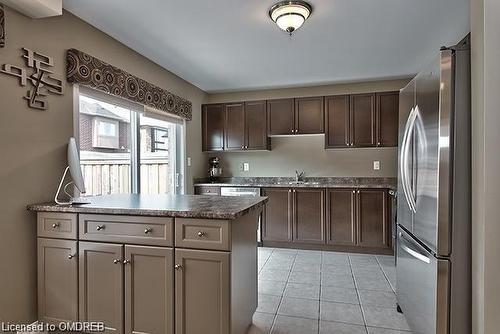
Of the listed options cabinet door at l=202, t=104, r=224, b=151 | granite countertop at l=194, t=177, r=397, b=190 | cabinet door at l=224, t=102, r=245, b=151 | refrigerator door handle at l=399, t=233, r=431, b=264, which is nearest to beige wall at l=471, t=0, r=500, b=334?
refrigerator door handle at l=399, t=233, r=431, b=264

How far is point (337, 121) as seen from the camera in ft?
13.8

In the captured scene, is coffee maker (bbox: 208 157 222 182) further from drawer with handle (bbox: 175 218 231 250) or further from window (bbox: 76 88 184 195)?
drawer with handle (bbox: 175 218 231 250)

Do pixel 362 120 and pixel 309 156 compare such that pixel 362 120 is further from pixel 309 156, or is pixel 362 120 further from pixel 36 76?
pixel 36 76

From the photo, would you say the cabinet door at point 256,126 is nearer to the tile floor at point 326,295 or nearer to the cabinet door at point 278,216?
the cabinet door at point 278,216

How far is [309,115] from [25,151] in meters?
3.41

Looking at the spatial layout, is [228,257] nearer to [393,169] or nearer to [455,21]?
[455,21]

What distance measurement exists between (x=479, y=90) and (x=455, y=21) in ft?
4.57

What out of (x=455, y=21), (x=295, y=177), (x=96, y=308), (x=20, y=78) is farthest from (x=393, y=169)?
(x=20, y=78)

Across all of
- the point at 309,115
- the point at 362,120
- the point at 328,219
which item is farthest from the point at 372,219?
the point at 309,115

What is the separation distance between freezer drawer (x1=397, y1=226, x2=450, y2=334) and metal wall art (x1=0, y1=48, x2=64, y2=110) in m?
2.78

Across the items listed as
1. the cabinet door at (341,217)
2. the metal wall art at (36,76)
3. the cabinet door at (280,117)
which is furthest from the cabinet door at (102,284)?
the cabinet door at (280,117)

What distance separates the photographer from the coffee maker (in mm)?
4879

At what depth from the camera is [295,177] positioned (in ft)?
15.2

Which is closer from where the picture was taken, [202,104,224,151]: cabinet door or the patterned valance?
the patterned valance
